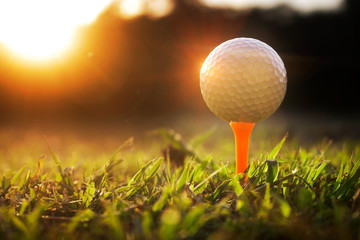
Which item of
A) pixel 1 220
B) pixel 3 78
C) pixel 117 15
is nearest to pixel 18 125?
pixel 3 78

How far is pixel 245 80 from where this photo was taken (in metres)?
1.62

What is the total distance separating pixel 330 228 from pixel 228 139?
2.79 meters

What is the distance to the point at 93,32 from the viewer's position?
4832mm

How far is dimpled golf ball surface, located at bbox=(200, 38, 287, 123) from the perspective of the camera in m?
1.62

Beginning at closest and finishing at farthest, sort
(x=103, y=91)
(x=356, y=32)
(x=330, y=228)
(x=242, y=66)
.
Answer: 1. (x=330, y=228)
2. (x=242, y=66)
3. (x=103, y=91)
4. (x=356, y=32)

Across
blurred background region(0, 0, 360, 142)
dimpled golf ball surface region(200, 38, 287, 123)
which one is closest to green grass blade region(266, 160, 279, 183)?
dimpled golf ball surface region(200, 38, 287, 123)

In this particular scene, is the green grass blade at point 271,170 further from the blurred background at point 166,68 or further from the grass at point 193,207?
the blurred background at point 166,68

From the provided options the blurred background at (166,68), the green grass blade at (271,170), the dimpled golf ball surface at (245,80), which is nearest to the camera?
the green grass blade at (271,170)

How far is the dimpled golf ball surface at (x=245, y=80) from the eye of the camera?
1617 millimetres

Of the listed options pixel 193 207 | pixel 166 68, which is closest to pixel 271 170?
pixel 193 207

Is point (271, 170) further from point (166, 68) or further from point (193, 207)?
point (166, 68)

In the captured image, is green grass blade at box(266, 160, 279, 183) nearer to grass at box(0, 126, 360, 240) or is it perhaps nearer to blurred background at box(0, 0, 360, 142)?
grass at box(0, 126, 360, 240)

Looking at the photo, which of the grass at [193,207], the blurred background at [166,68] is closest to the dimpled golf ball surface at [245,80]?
the grass at [193,207]

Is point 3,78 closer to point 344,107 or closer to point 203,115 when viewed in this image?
point 203,115
